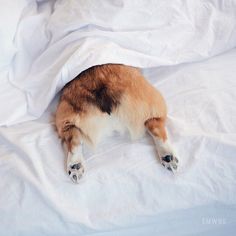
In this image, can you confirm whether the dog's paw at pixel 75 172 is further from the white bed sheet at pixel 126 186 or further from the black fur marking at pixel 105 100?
the black fur marking at pixel 105 100

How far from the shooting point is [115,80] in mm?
929

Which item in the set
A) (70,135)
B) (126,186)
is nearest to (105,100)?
(70,135)

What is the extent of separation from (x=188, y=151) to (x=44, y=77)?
0.50 meters

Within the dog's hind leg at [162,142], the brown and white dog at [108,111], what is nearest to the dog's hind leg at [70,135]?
the brown and white dog at [108,111]

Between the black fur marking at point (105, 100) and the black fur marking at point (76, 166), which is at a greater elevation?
the black fur marking at point (105, 100)

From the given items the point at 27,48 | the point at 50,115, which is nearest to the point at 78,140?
the point at 50,115

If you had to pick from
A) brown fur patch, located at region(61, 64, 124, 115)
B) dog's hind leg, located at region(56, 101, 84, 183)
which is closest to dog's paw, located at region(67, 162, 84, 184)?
dog's hind leg, located at region(56, 101, 84, 183)

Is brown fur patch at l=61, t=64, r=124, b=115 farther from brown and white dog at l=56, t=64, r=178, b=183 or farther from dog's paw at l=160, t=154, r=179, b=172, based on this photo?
dog's paw at l=160, t=154, r=179, b=172

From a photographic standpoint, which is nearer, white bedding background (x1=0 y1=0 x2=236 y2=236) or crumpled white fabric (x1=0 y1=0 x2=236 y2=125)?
white bedding background (x1=0 y1=0 x2=236 y2=236)

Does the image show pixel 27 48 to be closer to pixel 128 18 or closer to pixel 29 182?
pixel 128 18

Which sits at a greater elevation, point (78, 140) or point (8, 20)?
point (8, 20)

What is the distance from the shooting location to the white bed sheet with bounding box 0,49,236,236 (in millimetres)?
749

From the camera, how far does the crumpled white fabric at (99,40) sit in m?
0.97

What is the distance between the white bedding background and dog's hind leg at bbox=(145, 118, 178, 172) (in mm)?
20
